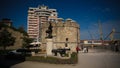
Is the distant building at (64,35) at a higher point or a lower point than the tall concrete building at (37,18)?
lower

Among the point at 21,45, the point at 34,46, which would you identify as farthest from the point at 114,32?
the point at 21,45

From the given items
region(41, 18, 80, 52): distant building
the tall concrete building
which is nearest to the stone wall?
region(41, 18, 80, 52): distant building

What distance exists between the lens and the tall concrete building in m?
93.0

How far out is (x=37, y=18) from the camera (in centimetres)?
9575

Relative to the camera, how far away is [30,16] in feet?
319

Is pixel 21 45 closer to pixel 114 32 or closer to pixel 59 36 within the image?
pixel 59 36

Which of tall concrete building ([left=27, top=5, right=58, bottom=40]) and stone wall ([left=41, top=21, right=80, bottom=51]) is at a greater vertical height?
tall concrete building ([left=27, top=5, right=58, bottom=40])

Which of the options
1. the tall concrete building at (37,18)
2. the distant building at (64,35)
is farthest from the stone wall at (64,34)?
the tall concrete building at (37,18)

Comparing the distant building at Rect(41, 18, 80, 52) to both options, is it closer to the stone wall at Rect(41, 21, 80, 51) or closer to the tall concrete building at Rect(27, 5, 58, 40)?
the stone wall at Rect(41, 21, 80, 51)

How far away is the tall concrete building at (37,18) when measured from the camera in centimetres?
9300

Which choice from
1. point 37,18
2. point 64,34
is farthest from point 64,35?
point 37,18

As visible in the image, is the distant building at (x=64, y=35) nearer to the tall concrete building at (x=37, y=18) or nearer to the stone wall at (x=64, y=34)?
the stone wall at (x=64, y=34)

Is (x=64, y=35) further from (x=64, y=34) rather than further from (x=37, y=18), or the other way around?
(x=37, y=18)

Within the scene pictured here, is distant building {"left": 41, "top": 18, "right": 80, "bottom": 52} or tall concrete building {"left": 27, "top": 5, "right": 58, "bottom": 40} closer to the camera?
distant building {"left": 41, "top": 18, "right": 80, "bottom": 52}
